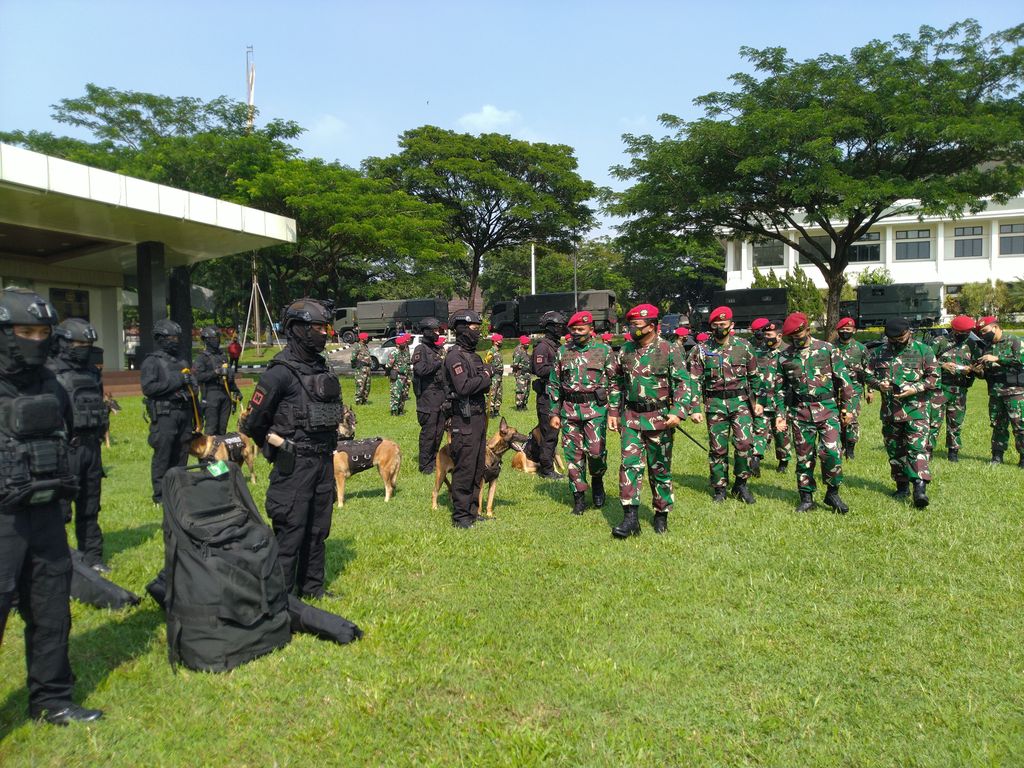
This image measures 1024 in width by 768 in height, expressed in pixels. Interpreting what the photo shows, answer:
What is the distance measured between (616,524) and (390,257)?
32018 mm

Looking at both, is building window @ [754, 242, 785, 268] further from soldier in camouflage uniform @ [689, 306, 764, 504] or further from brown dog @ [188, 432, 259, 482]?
brown dog @ [188, 432, 259, 482]

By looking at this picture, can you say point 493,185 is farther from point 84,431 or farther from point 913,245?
point 913,245

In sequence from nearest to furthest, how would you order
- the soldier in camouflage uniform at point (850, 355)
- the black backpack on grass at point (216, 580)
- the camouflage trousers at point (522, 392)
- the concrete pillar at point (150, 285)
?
the black backpack on grass at point (216, 580) → the soldier in camouflage uniform at point (850, 355) → the camouflage trousers at point (522, 392) → the concrete pillar at point (150, 285)

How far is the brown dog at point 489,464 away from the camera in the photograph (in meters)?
7.99

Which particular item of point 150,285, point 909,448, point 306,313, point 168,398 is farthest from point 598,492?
point 150,285

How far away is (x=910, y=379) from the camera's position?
26.6ft

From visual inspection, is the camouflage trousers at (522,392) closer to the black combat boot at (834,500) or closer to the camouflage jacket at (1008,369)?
the camouflage jacket at (1008,369)

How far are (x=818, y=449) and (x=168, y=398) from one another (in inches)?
281

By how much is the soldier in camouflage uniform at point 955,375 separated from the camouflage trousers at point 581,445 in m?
4.43

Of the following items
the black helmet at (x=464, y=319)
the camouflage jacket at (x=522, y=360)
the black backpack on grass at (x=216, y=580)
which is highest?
the black helmet at (x=464, y=319)

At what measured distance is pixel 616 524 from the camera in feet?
24.8

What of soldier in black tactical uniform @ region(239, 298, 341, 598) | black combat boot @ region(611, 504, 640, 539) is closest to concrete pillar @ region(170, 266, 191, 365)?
black combat boot @ region(611, 504, 640, 539)

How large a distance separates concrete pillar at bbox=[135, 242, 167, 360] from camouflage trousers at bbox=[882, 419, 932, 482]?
69.9 ft

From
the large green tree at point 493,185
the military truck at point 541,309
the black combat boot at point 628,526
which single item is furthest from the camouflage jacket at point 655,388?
the large green tree at point 493,185
